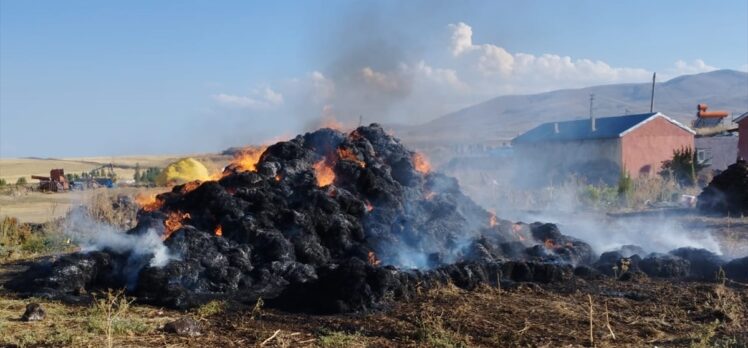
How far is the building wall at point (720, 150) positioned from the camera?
139 ft

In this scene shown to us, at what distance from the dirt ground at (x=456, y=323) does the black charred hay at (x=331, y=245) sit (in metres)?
0.51

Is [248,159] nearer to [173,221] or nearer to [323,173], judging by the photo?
[323,173]

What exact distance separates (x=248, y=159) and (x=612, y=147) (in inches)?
1249

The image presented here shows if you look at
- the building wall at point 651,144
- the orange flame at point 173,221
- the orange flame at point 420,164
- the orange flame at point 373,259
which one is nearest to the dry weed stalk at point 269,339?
the orange flame at point 373,259

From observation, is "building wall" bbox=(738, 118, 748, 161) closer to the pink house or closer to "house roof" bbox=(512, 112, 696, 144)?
the pink house

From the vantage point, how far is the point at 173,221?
42.4ft

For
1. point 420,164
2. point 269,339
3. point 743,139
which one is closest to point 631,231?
point 420,164

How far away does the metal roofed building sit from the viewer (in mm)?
42125

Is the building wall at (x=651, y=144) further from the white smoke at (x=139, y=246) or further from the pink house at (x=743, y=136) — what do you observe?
the white smoke at (x=139, y=246)

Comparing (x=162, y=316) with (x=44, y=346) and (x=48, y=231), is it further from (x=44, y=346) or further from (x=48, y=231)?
(x=48, y=231)

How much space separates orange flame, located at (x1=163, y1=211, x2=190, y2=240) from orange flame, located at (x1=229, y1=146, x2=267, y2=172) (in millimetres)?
2530

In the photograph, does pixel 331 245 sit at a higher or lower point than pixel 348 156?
lower

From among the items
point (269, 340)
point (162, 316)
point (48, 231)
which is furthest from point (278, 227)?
point (48, 231)

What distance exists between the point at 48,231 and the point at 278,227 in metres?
7.03
